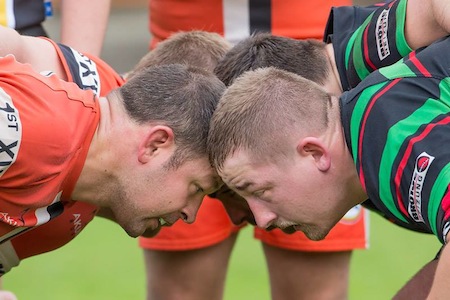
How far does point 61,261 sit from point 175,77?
5.81ft

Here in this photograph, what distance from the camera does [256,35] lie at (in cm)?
262

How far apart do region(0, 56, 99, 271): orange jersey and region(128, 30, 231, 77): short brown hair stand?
34cm

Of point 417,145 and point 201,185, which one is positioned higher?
point 417,145

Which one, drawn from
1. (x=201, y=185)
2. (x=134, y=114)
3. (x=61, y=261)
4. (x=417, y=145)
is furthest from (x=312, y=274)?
(x=61, y=261)

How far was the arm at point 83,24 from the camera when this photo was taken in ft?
9.43

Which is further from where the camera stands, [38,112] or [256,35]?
[256,35]

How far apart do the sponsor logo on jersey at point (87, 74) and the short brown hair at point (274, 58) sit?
316 millimetres

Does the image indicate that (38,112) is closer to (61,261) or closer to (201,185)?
(201,185)

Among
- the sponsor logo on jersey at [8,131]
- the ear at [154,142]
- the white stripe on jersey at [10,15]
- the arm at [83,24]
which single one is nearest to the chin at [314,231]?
the ear at [154,142]

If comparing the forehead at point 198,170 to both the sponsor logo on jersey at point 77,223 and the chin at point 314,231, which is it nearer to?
the chin at point 314,231

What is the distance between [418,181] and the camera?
75.9 inches

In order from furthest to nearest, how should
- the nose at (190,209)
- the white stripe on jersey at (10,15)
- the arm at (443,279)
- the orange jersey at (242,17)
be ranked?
1. the orange jersey at (242,17)
2. the white stripe on jersey at (10,15)
3. the nose at (190,209)
4. the arm at (443,279)

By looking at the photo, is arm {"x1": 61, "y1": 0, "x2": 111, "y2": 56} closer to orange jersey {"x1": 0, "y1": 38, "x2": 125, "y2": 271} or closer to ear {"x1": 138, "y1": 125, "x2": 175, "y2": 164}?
orange jersey {"x1": 0, "y1": 38, "x2": 125, "y2": 271}

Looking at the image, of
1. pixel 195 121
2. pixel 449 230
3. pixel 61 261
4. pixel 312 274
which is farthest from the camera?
pixel 61 261
